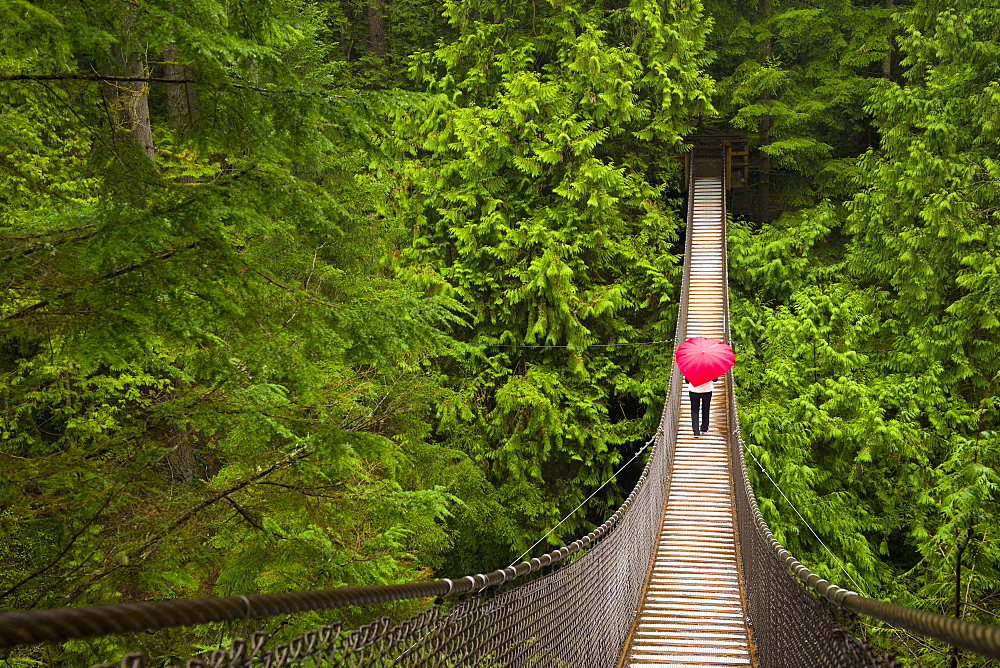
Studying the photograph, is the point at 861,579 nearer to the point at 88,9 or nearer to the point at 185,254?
the point at 185,254

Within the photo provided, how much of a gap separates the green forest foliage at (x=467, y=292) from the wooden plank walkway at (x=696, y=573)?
935 millimetres

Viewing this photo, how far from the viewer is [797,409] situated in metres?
10.3

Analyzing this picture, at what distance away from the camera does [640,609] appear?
5234 mm

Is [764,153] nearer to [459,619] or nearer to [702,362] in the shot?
[702,362]

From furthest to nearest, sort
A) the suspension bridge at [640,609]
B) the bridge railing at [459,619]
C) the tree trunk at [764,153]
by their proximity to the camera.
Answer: the tree trunk at [764,153], the suspension bridge at [640,609], the bridge railing at [459,619]

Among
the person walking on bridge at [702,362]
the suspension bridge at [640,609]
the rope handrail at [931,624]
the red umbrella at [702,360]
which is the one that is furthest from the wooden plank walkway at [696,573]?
the rope handrail at [931,624]

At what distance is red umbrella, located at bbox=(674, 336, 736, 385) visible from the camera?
283 inches

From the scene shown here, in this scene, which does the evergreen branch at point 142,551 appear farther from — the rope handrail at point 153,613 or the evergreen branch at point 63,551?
the rope handrail at point 153,613

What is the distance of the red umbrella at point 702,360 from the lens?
718cm

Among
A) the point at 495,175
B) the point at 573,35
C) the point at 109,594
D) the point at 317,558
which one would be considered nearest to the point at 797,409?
the point at 495,175

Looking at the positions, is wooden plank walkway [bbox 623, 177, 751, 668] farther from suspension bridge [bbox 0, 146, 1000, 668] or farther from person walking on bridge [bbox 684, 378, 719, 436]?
person walking on bridge [bbox 684, 378, 719, 436]

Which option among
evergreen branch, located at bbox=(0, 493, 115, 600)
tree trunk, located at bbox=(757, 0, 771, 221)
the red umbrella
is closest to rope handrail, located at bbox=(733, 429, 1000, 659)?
evergreen branch, located at bbox=(0, 493, 115, 600)

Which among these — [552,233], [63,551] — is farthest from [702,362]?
[63,551]

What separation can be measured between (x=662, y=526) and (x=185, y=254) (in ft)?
17.0
